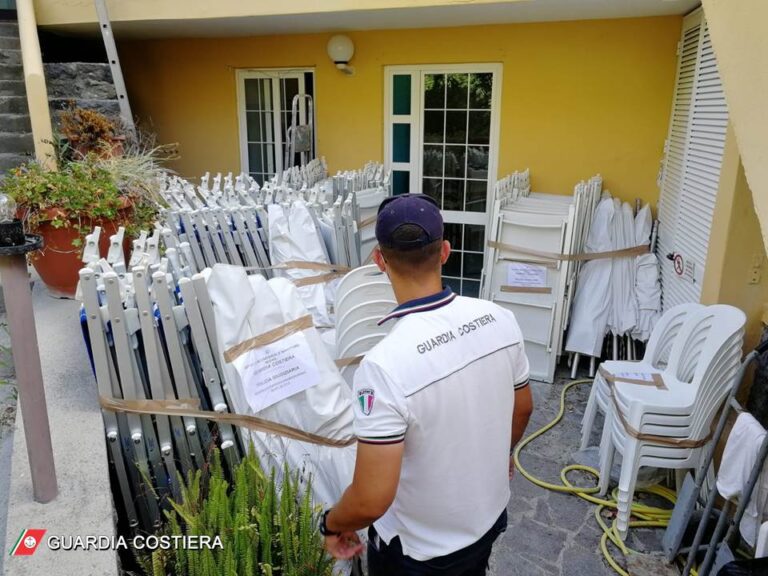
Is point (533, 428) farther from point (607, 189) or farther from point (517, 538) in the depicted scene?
point (607, 189)

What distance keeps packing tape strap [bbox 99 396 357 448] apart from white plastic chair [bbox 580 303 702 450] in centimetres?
198

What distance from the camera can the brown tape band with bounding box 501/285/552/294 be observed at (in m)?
4.83

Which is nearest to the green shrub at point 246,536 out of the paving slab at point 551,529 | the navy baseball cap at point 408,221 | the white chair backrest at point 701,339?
the navy baseball cap at point 408,221

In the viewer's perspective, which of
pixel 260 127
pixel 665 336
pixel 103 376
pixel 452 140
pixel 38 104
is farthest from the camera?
pixel 260 127

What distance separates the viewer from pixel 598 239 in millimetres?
5066

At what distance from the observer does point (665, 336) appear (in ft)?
12.0

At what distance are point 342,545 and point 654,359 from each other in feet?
8.98

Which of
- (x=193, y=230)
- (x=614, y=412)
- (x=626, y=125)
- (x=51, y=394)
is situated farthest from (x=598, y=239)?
(x=51, y=394)

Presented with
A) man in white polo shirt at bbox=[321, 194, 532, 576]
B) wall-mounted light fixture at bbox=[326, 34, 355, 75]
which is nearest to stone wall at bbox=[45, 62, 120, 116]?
wall-mounted light fixture at bbox=[326, 34, 355, 75]

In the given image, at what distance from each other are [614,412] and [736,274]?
1.05 m

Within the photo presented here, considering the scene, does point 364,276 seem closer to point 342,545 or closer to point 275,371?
point 275,371

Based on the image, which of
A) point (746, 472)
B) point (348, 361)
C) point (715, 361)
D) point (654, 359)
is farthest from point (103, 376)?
point (654, 359)

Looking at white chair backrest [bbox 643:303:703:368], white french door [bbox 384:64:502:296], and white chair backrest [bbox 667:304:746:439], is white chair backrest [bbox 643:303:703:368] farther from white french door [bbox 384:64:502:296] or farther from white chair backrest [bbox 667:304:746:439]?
white french door [bbox 384:64:502:296]

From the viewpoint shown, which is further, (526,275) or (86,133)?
(86,133)
